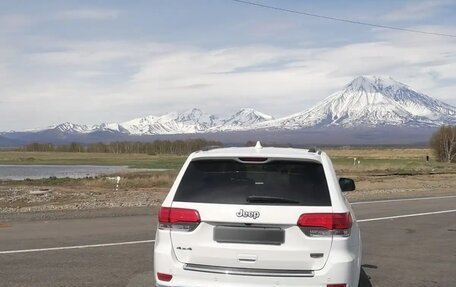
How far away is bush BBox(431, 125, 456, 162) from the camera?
91.1 m

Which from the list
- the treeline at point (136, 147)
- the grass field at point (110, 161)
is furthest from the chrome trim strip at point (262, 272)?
the treeline at point (136, 147)

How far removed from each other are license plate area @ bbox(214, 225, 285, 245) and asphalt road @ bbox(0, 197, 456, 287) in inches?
96.9

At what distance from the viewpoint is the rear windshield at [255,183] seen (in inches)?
204

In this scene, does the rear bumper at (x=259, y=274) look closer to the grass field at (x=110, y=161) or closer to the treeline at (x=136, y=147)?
the grass field at (x=110, y=161)

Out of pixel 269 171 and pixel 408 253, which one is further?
pixel 408 253

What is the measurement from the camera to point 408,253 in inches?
385

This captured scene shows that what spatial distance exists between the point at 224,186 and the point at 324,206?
86cm

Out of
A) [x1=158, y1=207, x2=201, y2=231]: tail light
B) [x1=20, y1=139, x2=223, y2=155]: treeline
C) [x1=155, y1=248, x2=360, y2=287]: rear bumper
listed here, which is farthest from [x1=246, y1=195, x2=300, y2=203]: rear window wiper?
[x1=20, y1=139, x2=223, y2=155]: treeline

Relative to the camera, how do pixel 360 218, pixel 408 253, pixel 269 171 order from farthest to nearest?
1. pixel 360 218
2. pixel 408 253
3. pixel 269 171

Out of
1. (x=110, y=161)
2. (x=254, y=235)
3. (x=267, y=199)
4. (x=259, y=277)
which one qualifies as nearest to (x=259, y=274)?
(x=259, y=277)

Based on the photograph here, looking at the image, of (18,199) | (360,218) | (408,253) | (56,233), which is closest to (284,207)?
(408,253)

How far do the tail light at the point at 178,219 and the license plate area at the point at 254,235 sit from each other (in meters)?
0.30

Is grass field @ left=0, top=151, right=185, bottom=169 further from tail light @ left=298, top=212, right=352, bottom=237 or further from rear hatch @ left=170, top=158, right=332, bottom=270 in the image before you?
tail light @ left=298, top=212, right=352, bottom=237

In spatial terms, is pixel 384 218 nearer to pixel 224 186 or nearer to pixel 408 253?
pixel 408 253
